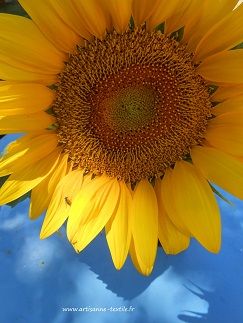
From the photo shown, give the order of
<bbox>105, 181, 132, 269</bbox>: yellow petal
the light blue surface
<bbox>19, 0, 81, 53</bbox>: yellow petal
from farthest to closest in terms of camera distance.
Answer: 1. the light blue surface
2. <bbox>105, 181, 132, 269</bbox>: yellow petal
3. <bbox>19, 0, 81, 53</bbox>: yellow petal

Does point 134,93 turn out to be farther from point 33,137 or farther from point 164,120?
point 33,137

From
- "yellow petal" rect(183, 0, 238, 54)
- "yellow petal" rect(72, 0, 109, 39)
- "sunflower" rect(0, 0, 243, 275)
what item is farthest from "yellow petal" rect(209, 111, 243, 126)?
"yellow petal" rect(72, 0, 109, 39)

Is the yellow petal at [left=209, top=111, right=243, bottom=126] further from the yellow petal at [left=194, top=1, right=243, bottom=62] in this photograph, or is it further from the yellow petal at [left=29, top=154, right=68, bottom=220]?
the yellow petal at [left=29, top=154, right=68, bottom=220]

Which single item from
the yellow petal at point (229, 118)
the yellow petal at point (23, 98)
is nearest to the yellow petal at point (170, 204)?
the yellow petal at point (229, 118)

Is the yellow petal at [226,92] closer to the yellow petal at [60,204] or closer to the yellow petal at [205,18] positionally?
the yellow petal at [205,18]

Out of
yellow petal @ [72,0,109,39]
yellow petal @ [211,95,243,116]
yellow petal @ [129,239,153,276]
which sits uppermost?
yellow petal @ [72,0,109,39]

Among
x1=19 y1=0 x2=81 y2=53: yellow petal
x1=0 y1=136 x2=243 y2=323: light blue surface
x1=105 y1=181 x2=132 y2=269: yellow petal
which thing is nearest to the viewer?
x1=19 y1=0 x2=81 y2=53: yellow petal

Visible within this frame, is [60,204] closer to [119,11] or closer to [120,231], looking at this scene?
[120,231]
